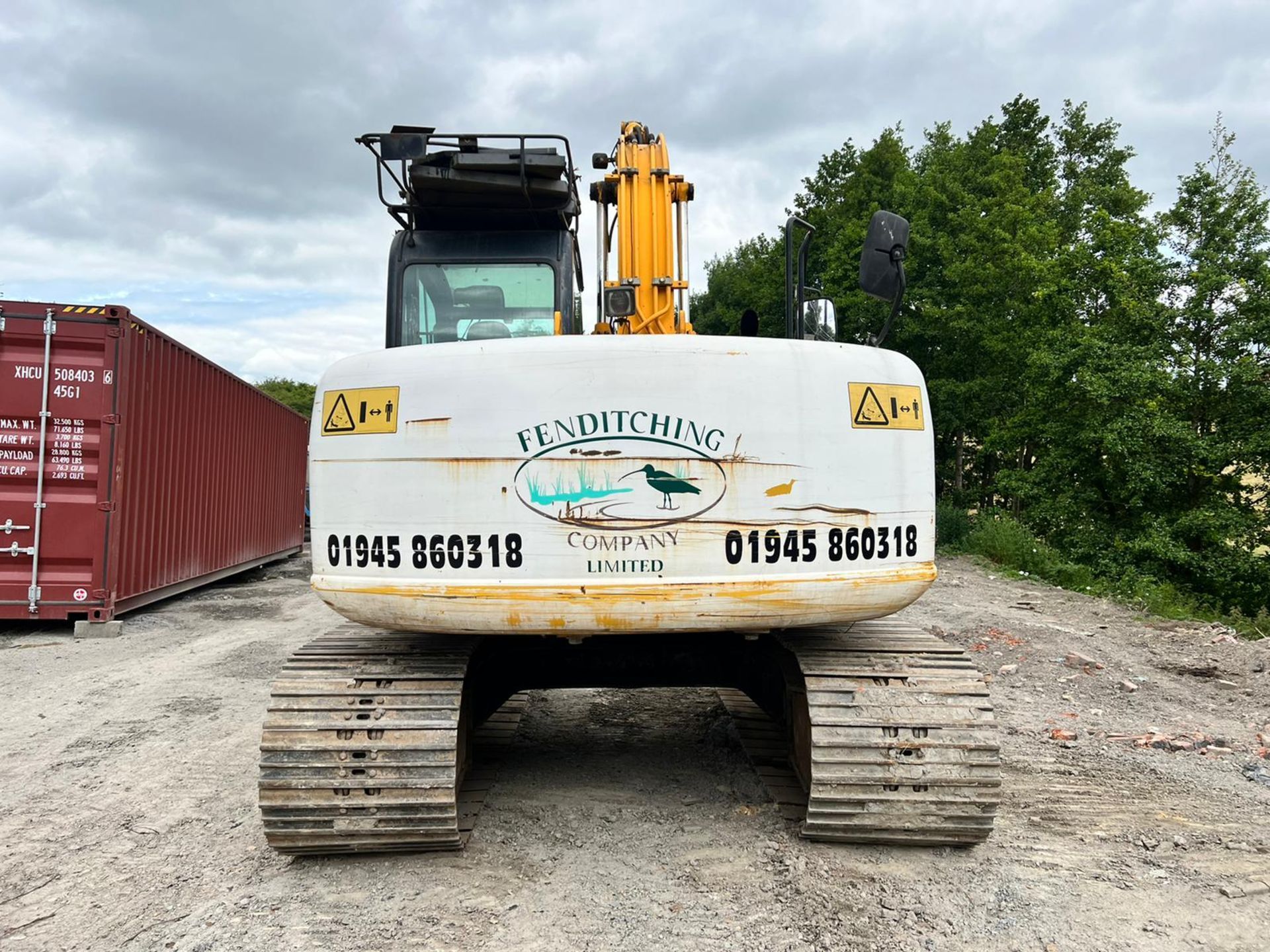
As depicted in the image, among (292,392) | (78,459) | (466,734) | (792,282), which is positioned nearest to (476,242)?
(792,282)

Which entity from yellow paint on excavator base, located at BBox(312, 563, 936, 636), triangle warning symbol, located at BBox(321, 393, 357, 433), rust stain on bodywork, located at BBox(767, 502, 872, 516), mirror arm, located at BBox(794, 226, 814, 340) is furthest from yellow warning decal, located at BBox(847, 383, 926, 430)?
triangle warning symbol, located at BBox(321, 393, 357, 433)

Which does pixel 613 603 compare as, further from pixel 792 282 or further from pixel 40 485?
pixel 40 485

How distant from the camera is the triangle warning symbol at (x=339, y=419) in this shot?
2.88 m

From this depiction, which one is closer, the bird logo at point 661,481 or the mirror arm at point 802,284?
the bird logo at point 661,481

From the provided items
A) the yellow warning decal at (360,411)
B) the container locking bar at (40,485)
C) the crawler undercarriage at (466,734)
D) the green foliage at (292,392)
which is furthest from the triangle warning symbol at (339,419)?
the green foliage at (292,392)

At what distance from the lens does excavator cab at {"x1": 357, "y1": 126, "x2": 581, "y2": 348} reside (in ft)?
15.6

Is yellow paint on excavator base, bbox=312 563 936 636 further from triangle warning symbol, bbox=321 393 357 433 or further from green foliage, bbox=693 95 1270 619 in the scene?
green foliage, bbox=693 95 1270 619

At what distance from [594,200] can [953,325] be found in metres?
17.8

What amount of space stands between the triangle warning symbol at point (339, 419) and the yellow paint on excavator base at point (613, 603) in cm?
51

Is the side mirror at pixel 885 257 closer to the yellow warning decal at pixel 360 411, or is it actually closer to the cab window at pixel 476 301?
the yellow warning decal at pixel 360 411

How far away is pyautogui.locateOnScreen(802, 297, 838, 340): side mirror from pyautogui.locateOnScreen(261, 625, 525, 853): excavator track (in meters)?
2.02

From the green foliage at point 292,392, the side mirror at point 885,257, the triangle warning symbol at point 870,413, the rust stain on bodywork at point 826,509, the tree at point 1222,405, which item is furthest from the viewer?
the green foliage at point 292,392

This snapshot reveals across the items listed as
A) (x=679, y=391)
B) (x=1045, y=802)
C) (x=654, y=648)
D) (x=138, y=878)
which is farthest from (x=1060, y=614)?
Answer: (x=138, y=878)

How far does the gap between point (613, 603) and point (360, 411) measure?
1086 mm
